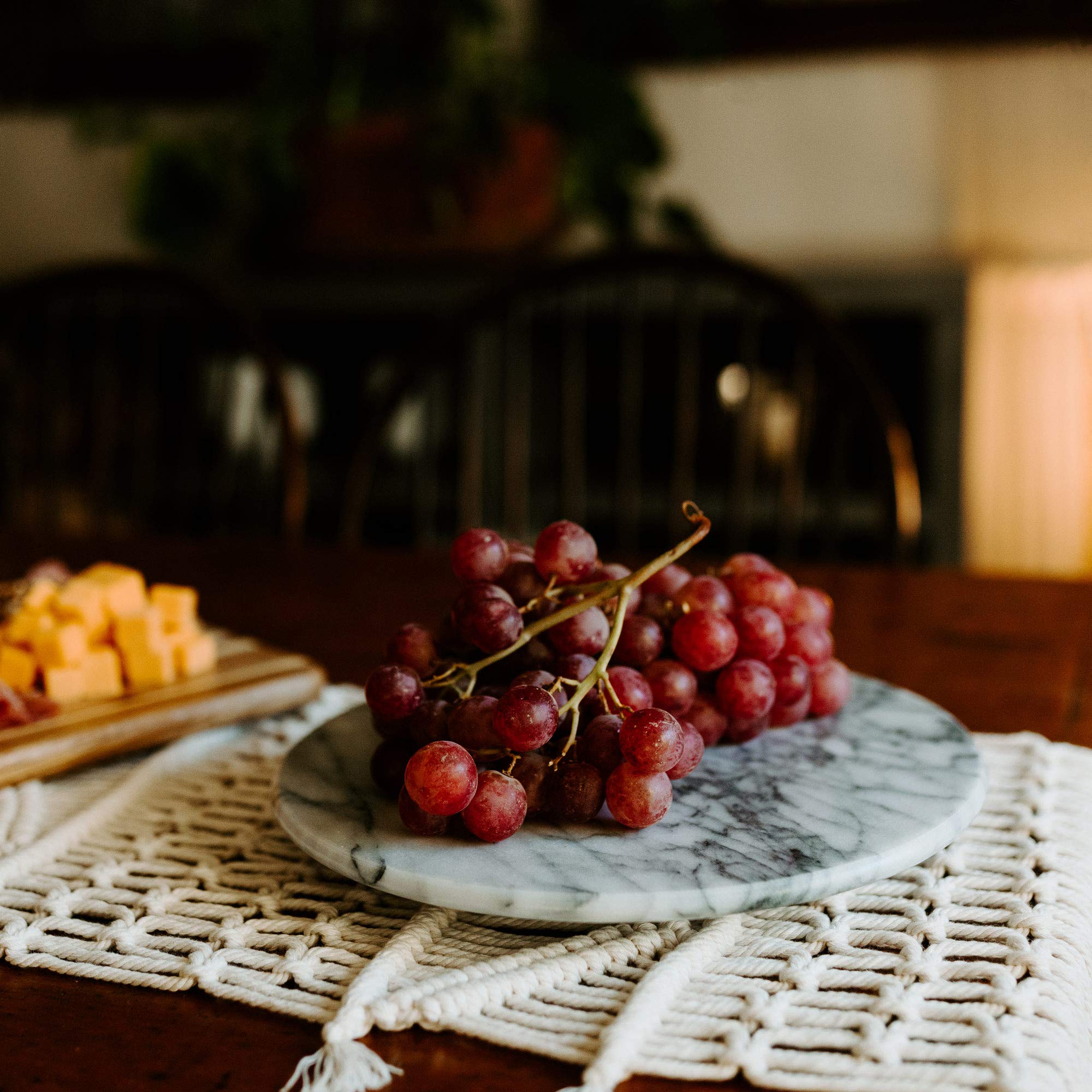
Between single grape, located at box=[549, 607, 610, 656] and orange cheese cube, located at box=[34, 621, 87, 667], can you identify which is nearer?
single grape, located at box=[549, 607, 610, 656]

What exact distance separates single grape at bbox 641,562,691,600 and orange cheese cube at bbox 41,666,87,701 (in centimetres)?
28

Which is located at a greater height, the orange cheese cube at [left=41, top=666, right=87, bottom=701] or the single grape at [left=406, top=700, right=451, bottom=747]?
the single grape at [left=406, top=700, right=451, bottom=747]

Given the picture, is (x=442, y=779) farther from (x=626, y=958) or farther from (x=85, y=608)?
(x=85, y=608)

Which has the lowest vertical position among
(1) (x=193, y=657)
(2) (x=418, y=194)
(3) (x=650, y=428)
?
(3) (x=650, y=428)

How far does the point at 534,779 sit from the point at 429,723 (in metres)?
0.05

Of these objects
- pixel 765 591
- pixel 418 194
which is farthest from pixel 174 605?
pixel 418 194

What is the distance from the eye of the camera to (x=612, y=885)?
0.33 metres

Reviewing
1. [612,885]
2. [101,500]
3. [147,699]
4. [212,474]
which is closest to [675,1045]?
[612,885]

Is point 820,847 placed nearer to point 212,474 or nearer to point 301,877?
point 301,877

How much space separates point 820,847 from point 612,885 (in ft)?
0.25

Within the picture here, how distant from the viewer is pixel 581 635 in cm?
42

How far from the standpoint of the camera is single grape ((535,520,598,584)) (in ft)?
1.43

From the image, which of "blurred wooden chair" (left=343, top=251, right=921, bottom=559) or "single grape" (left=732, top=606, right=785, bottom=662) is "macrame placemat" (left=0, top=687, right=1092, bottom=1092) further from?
"blurred wooden chair" (left=343, top=251, right=921, bottom=559)

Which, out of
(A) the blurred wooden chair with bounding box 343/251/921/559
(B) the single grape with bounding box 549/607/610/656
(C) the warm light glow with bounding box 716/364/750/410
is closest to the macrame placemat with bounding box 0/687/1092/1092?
(B) the single grape with bounding box 549/607/610/656
